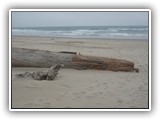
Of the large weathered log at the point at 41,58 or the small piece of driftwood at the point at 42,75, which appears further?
the large weathered log at the point at 41,58

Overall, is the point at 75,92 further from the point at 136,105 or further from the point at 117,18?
the point at 117,18

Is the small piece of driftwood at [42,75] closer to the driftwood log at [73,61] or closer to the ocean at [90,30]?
the driftwood log at [73,61]

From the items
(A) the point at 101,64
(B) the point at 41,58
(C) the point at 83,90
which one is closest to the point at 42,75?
(B) the point at 41,58

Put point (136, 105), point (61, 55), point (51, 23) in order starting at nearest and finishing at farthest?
point (136, 105)
point (51, 23)
point (61, 55)

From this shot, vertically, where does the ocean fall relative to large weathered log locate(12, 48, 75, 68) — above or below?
above

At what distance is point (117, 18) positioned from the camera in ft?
10.5

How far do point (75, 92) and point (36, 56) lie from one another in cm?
83

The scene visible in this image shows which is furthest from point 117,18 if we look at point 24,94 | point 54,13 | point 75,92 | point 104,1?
point 24,94

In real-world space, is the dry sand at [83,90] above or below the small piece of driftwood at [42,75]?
below

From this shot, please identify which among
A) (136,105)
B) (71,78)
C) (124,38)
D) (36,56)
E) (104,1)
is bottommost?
Result: (136,105)

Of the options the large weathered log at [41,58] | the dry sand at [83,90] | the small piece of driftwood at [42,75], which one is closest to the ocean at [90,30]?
the dry sand at [83,90]

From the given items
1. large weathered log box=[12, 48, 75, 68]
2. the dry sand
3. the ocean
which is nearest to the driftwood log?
large weathered log box=[12, 48, 75, 68]

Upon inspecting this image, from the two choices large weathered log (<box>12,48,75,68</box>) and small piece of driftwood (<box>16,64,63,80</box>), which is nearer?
small piece of driftwood (<box>16,64,63,80</box>)

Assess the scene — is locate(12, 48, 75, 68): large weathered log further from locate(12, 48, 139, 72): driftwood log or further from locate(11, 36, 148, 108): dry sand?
locate(11, 36, 148, 108): dry sand
